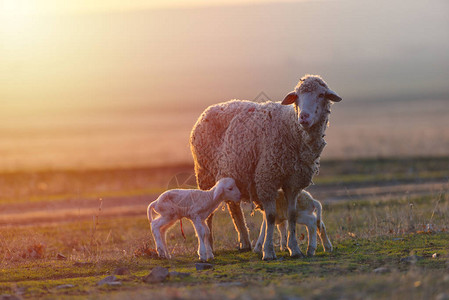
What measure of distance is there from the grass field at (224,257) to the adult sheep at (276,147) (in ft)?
3.68

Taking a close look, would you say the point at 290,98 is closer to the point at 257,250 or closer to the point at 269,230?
the point at 269,230

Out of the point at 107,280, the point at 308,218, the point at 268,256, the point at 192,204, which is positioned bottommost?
the point at 268,256

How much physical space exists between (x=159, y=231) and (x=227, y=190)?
4.80 ft

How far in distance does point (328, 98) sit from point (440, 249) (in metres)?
3.45

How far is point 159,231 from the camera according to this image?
40.5ft

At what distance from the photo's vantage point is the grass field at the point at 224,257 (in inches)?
333

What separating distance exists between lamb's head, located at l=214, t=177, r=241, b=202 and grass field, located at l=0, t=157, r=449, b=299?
3.70 ft

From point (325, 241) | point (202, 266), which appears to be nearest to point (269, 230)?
point (325, 241)

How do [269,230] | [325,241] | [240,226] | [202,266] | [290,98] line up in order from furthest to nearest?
[240,226]
[325,241]
[269,230]
[290,98]
[202,266]

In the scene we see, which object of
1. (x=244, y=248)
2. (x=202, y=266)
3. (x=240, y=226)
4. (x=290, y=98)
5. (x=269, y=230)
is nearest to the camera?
(x=202, y=266)

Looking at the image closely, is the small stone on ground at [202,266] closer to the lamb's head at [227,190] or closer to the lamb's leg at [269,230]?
the lamb's leg at [269,230]

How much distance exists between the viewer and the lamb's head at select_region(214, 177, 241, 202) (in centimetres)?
1218

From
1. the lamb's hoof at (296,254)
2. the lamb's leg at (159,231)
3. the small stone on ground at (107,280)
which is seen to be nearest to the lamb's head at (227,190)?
the lamb's leg at (159,231)

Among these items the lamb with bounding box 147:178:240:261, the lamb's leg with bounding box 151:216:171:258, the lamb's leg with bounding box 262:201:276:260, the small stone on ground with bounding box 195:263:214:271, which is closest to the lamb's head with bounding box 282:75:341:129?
the lamb's leg with bounding box 262:201:276:260
